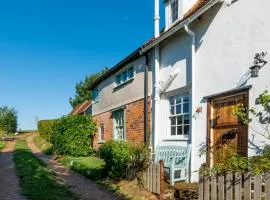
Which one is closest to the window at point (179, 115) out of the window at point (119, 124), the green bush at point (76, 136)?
the window at point (119, 124)

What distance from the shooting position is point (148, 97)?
1394 cm

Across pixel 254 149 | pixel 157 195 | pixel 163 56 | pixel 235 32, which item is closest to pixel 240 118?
pixel 254 149

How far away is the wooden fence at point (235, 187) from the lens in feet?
19.1

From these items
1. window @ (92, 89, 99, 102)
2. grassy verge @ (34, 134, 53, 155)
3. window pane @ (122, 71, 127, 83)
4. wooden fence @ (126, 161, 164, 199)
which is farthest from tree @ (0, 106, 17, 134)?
wooden fence @ (126, 161, 164, 199)

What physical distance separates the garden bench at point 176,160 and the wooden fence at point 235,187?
2.72 m

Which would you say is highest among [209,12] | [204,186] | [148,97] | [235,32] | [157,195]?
[209,12]

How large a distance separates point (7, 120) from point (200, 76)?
44.5 metres

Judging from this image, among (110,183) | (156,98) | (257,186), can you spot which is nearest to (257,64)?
(257,186)

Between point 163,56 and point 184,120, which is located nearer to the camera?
point 184,120

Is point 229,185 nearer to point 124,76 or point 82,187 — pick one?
point 82,187

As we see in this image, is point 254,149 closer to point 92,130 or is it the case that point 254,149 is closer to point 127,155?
point 127,155

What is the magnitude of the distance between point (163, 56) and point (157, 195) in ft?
19.1

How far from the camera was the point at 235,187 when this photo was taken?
20.7ft

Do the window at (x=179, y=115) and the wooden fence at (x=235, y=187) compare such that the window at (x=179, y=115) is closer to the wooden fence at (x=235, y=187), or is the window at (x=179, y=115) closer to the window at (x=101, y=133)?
the wooden fence at (x=235, y=187)
